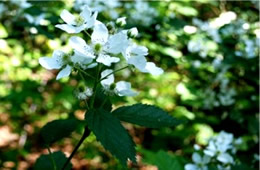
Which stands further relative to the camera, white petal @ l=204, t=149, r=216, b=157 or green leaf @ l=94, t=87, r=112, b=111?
white petal @ l=204, t=149, r=216, b=157

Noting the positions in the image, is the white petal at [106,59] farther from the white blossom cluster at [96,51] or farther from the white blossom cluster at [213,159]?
the white blossom cluster at [213,159]

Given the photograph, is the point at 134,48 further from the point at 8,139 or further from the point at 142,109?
the point at 8,139

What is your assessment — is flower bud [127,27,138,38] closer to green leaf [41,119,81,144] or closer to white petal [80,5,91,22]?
white petal [80,5,91,22]

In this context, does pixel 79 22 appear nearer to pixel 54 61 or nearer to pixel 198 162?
pixel 54 61

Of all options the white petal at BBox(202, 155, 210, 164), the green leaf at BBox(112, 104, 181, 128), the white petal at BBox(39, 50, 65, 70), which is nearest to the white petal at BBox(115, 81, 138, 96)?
the green leaf at BBox(112, 104, 181, 128)

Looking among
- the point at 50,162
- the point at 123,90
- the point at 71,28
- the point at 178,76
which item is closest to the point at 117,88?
the point at 123,90

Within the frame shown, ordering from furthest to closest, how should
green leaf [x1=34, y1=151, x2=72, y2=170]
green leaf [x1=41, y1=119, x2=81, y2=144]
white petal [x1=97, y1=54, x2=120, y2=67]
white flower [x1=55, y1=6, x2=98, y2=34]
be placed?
1. green leaf [x1=34, y1=151, x2=72, y2=170]
2. green leaf [x1=41, y1=119, x2=81, y2=144]
3. white flower [x1=55, y1=6, x2=98, y2=34]
4. white petal [x1=97, y1=54, x2=120, y2=67]

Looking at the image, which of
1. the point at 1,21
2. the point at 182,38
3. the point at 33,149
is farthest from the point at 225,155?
the point at 33,149
